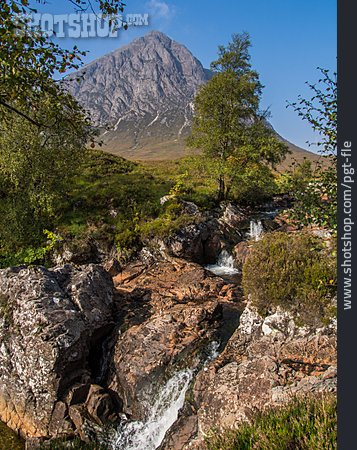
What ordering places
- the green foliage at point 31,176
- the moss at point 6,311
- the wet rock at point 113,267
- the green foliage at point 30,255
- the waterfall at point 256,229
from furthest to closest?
1. the waterfall at point 256,229
2. the green foliage at point 31,176
3. the green foliage at point 30,255
4. the wet rock at point 113,267
5. the moss at point 6,311

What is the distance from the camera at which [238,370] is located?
9.19m

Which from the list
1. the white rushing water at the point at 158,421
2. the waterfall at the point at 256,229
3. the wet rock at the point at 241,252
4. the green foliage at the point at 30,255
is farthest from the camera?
the waterfall at the point at 256,229

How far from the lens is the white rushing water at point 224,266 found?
19.9 meters

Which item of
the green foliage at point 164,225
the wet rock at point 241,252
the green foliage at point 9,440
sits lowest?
the green foliage at point 9,440

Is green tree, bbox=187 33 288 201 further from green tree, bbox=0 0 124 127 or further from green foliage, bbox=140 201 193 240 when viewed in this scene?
green tree, bbox=0 0 124 127

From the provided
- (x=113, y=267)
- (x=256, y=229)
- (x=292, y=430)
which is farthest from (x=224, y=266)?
(x=292, y=430)

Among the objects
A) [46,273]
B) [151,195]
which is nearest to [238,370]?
[46,273]

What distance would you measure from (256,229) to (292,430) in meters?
20.5

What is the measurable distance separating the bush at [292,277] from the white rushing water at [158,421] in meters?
3.85

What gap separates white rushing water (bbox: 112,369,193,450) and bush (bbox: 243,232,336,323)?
385 cm

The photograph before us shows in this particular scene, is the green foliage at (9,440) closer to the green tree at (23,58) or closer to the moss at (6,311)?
the moss at (6,311)

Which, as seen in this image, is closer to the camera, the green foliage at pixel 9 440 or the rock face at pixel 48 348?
the green foliage at pixel 9 440

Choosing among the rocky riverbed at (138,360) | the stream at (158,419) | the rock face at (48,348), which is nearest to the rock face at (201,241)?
the rocky riverbed at (138,360)

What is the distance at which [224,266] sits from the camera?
69.1ft
